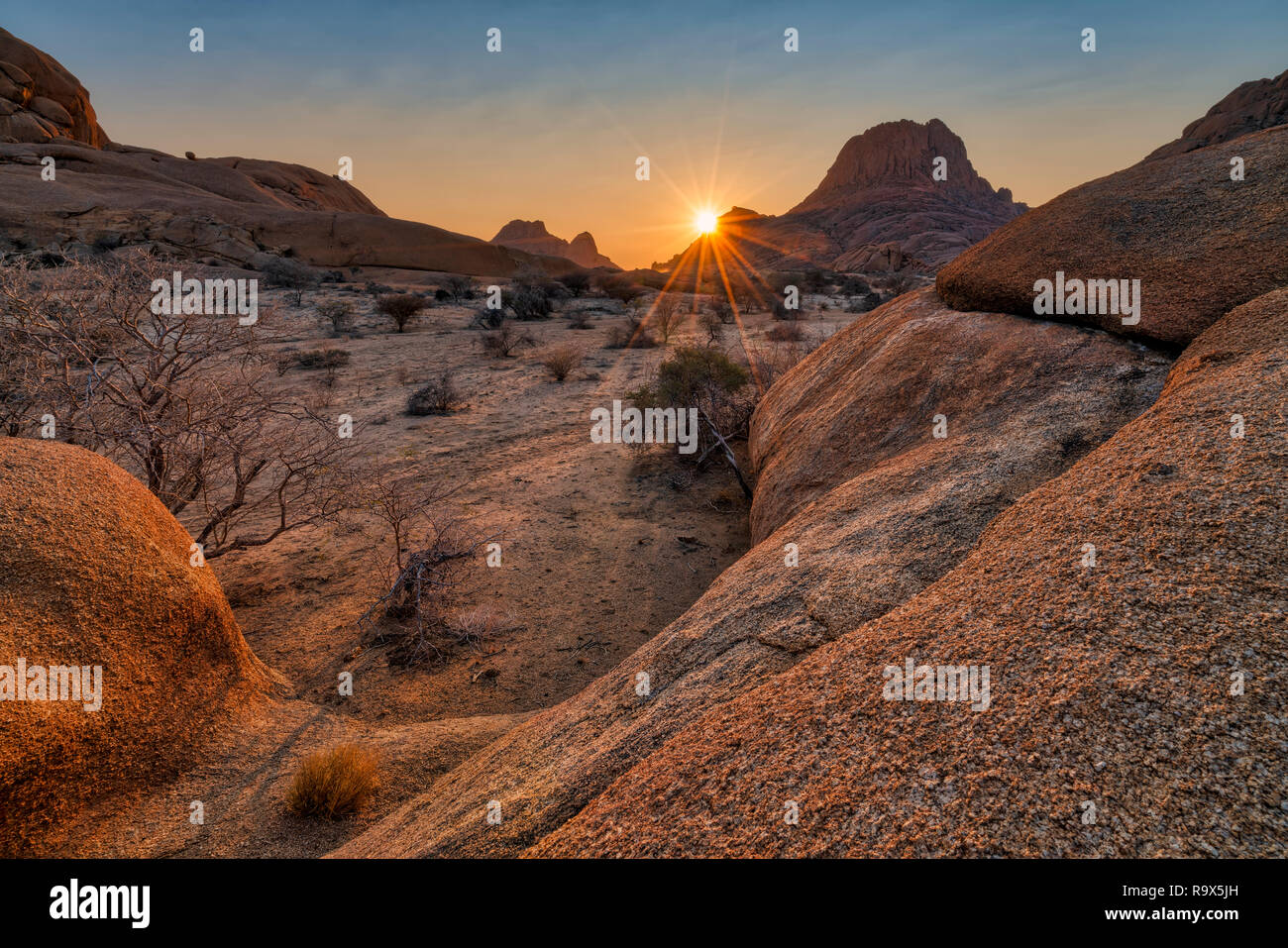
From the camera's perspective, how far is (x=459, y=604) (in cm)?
540

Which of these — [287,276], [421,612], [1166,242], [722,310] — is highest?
[287,276]

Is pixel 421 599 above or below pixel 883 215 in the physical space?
below

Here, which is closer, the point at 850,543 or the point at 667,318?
the point at 850,543

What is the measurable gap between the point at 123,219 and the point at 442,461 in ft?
123

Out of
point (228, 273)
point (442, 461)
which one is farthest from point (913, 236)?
point (442, 461)

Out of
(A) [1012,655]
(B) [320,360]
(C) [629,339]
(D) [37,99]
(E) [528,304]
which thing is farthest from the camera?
(D) [37,99]

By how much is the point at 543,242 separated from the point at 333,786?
7565 inches

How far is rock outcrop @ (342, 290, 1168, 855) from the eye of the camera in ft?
7.21

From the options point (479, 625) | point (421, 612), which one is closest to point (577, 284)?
point (479, 625)

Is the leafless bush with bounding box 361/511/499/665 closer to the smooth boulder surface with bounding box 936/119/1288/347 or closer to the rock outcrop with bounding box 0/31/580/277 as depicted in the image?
the smooth boulder surface with bounding box 936/119/1288/347

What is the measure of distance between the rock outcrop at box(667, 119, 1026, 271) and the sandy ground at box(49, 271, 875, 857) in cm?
4552

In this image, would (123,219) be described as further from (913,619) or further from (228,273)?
(913,619)

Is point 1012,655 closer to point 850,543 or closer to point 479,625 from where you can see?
point 850,543

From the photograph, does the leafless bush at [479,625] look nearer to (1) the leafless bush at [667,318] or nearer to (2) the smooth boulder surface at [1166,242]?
(2) the smooth boulder surface at [1166,242]
